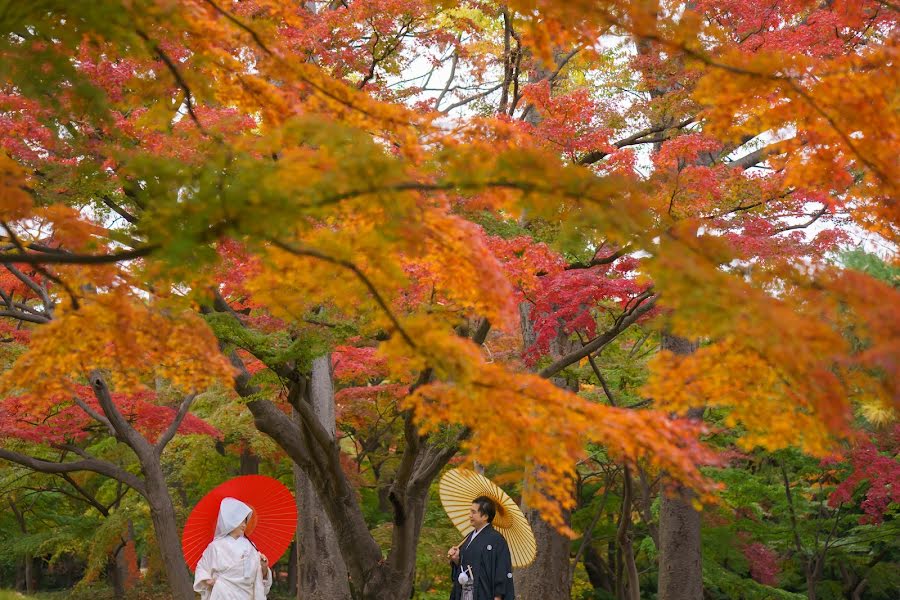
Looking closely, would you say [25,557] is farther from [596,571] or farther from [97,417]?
[596,571]

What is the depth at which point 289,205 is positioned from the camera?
114 inches

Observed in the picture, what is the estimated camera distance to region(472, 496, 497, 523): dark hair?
21.2 feet

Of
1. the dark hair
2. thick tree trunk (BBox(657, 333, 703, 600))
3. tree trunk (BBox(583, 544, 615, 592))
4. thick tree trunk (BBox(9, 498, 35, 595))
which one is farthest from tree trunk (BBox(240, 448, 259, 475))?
the dark hair

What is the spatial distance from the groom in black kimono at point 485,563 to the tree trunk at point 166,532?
16.5ft

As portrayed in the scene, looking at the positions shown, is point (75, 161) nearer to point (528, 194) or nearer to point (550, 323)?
point (550, 323)

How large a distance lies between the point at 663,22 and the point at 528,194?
1.55 metres

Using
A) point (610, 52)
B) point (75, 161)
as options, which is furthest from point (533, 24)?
point (610, 52)

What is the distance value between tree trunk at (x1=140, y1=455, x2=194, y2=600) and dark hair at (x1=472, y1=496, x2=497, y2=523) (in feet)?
16.7

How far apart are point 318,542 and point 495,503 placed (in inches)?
153

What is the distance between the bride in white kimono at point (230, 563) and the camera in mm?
6781

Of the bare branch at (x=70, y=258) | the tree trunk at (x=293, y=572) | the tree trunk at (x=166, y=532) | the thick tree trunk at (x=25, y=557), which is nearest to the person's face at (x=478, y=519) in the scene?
the bare branch at (x=70, y=258)

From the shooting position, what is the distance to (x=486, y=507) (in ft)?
21.2

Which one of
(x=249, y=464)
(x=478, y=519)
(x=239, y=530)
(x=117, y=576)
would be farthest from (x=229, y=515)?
(x=117, y=576)

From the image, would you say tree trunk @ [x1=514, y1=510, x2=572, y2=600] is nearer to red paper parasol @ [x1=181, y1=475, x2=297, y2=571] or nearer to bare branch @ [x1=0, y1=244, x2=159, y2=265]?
red paper parasol @ [x1=181, y1=475, x2=297, y2=571]
